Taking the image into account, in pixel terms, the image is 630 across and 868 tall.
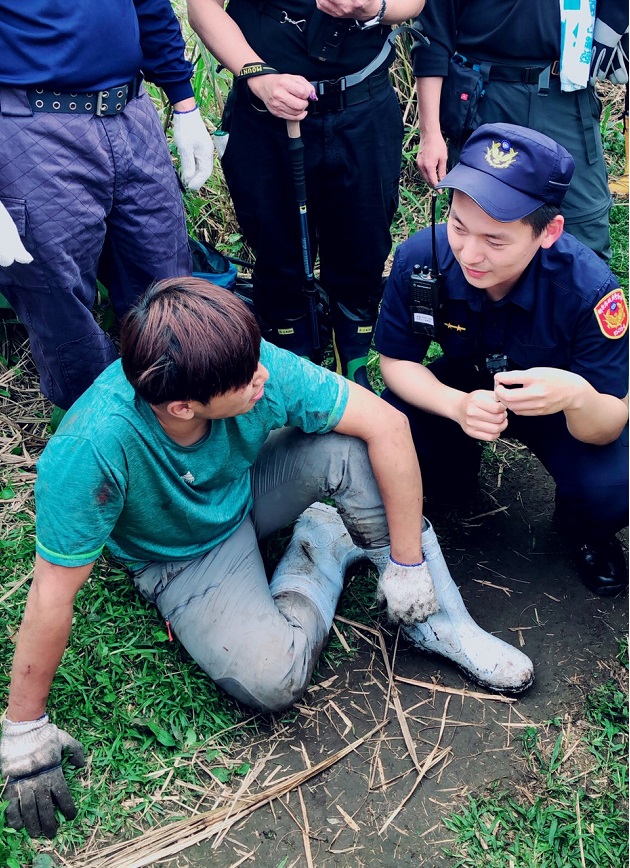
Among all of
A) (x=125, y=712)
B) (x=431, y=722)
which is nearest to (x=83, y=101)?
(x=125, y=712)

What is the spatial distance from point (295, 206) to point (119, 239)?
699mm

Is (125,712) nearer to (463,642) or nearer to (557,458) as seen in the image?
(463,642)

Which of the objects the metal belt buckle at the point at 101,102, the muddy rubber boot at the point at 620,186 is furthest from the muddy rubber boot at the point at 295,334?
the muddy rubber boot at the point at 620,186

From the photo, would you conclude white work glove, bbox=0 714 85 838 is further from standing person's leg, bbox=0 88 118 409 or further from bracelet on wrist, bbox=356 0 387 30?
bracelet on wrist, bbox=356 0 387 30

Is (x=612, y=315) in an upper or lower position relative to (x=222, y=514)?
upper

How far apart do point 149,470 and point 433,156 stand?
1825 millimetres

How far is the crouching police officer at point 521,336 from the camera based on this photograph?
2.38 meters

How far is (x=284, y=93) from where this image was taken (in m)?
2.91

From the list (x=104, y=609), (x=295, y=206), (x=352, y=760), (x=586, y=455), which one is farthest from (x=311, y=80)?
(x=352, y=760)

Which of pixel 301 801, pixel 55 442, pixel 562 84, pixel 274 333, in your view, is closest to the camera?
pixel 55 442

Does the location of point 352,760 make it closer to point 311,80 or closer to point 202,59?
point 311,80

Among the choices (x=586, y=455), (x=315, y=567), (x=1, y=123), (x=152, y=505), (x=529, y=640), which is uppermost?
(x=1, y=123)

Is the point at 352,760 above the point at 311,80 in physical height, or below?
below

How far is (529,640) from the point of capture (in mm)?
2846
